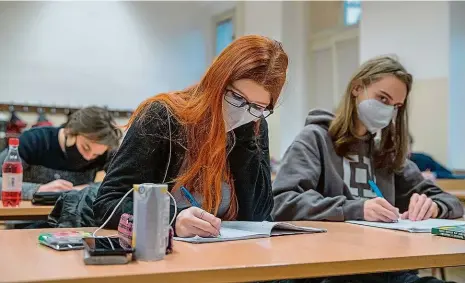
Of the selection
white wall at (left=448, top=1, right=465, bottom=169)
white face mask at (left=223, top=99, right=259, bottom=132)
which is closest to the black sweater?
white face mask at (left=223, top=99, right=259, bottom=132)

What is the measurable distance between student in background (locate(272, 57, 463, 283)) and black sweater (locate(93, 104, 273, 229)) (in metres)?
0.20

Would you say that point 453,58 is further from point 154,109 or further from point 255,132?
point 154,109

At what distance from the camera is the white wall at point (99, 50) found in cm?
525

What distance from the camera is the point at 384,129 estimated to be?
83.8 inches

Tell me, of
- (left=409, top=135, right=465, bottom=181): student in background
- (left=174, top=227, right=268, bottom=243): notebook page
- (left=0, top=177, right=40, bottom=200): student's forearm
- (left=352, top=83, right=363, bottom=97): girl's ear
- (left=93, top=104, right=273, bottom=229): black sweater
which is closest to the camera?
(left=174, top=227, right=268, bottom=243): notebook page


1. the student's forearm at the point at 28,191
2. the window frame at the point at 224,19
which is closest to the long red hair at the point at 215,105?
the student's forearm at the point at 28,191

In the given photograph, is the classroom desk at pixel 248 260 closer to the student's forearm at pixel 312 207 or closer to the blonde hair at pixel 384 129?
the student's forearm at pixel 312 207

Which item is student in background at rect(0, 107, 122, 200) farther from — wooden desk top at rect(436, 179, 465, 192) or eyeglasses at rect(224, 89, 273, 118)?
wooden desk top at rect(436, 179, 465, 192)

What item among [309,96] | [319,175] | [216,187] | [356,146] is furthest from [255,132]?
[309,96]

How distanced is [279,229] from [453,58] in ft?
10.6

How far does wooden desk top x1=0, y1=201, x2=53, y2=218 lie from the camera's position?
1.97 m

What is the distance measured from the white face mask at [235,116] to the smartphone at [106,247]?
0.51 metres

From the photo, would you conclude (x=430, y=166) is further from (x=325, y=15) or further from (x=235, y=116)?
(x=235, y=116)

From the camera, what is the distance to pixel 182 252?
1051mm
